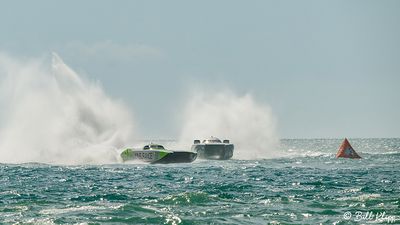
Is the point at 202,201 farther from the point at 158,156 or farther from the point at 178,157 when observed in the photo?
the point at 178,157

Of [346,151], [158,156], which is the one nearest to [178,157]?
[158,156]

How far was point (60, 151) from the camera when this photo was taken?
7500 centimetres

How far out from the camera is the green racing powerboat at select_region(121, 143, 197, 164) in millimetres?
63750

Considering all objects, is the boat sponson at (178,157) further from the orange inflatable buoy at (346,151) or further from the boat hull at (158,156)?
the orange inflatable buoy at (346,151)

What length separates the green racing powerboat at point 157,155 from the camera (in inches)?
2510

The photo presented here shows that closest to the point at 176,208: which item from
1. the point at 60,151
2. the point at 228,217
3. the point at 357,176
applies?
the point at 228,217

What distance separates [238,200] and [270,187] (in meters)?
6.76

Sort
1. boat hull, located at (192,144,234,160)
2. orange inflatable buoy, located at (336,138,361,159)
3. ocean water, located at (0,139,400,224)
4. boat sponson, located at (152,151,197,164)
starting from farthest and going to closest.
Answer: boat hull, located at (192,144,234,160), orange inflatable buoy, located at (336,138,361,159), boat sponson, located at (152,151,197,164), ocean water, located at (0,139,400,224)

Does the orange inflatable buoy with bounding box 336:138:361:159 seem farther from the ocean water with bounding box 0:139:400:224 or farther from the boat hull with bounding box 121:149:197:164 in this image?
the ocean water with bounding box 0:139:400:224

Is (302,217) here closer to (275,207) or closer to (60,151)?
(275,207)

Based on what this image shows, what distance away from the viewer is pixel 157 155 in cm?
6378

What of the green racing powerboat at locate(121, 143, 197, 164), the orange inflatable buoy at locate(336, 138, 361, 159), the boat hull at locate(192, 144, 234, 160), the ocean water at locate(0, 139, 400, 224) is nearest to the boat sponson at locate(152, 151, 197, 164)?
the green racing powerboat at locate(121, 143, 197, 164)

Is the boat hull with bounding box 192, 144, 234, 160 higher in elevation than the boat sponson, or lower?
higher

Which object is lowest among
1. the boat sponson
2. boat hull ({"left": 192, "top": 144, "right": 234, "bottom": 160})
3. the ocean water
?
the ocean water
